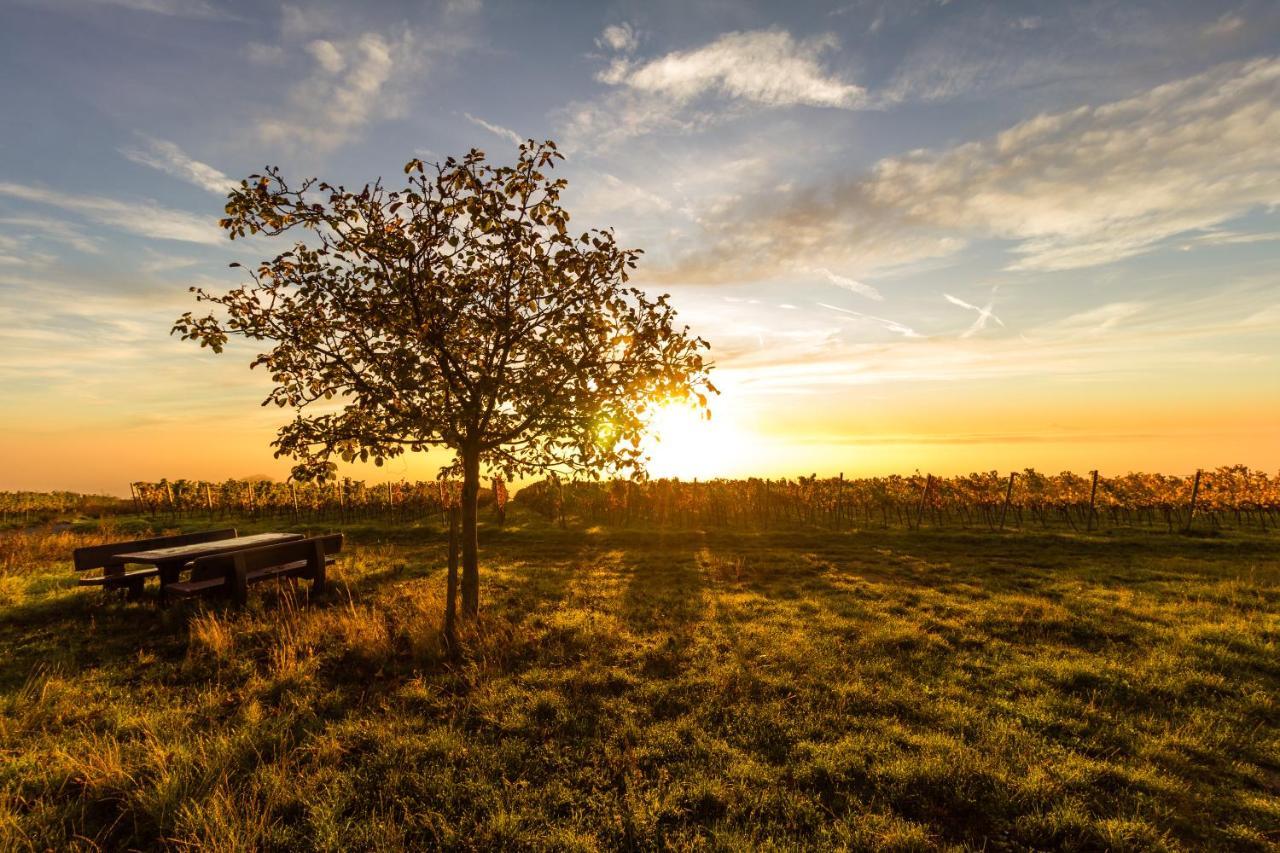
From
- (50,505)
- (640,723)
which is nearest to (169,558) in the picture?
(640,723)

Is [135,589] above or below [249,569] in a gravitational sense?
below

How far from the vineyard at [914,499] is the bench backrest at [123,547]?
18.3 m

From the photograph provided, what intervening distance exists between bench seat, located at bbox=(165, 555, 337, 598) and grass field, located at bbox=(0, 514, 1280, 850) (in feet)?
1.89

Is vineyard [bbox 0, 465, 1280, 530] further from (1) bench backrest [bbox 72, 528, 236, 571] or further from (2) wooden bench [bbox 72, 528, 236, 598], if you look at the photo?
(2) wooden bench [bbox 72, 528, 236, 598]

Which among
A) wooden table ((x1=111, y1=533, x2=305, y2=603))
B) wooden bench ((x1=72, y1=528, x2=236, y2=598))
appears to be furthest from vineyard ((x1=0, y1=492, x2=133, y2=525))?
wooden table ((x1=111, y1=533, x2=305, y2=603))

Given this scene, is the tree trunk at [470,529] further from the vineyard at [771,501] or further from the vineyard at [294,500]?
the vineyard at [294,500]

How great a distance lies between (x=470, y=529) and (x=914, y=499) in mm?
36318

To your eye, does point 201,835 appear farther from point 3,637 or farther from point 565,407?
point 3,637

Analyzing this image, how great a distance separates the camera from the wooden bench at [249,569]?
9.88m

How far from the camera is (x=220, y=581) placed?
10.4 meters

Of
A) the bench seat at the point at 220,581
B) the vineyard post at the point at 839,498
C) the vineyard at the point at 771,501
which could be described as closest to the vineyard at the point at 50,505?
the vineyard at the point at 771,501

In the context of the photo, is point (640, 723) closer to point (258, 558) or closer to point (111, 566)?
point (258, 558)

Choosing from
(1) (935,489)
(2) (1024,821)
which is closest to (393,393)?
(2) (1024,821)

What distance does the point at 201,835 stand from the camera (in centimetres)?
438
